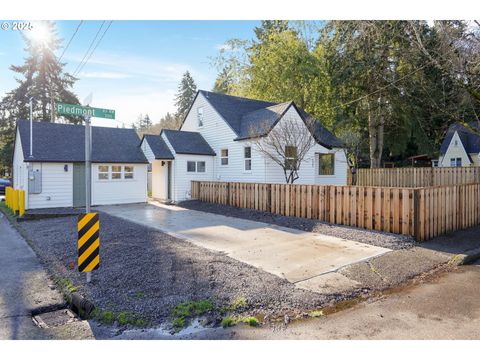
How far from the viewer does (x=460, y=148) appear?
32.9 metres

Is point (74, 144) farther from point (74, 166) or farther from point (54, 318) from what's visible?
point (54, 318)

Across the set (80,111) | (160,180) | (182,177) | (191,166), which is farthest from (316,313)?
(160,180)

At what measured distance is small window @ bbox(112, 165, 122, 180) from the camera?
54.9 ft

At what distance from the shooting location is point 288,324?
3684 mm

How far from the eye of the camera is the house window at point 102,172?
16.3m

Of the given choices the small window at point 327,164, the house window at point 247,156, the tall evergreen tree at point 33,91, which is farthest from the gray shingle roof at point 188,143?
the tall evergreen tree at point 33,91

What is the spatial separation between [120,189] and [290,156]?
9223mm

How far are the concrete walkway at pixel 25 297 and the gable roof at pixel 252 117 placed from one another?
429 inches

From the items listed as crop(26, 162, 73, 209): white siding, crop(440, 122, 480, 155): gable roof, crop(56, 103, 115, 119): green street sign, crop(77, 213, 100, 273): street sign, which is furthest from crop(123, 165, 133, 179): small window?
crop(440, 122, 480, 155): gable roof

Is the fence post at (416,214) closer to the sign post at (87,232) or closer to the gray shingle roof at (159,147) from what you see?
the sign post at (87,232)

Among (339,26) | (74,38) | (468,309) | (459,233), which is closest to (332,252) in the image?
(468,309)

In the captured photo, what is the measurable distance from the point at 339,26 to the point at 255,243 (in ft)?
48.1

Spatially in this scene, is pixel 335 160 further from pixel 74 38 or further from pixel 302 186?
pixel 74 38

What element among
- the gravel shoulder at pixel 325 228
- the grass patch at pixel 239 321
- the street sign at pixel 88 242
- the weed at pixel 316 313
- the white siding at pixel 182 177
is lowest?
the weed at pixel 316 313
